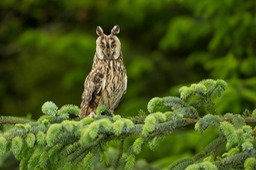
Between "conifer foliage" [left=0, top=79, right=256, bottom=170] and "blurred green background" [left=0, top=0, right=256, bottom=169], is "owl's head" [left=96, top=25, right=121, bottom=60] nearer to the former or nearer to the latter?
"conifer foliage" [left=0, top=79, right=256, bottom=170]

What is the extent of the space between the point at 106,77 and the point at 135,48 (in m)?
7.44

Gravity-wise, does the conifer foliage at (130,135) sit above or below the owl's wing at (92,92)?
below

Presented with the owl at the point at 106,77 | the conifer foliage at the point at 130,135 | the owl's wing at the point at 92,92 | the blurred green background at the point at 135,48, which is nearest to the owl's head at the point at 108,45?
the owl at the point at 106,77

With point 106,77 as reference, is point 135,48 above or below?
above

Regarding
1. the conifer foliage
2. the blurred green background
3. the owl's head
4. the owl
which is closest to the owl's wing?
the owl

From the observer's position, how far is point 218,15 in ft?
26.4

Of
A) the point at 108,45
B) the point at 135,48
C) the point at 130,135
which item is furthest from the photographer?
the point at 135,48

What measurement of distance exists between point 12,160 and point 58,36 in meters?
4.30

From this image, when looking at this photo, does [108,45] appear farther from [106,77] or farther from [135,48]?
[135,48]

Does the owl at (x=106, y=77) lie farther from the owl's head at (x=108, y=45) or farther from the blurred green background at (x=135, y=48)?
the blurred green background at (x=135, y=48)

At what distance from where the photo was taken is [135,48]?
42.0 ft

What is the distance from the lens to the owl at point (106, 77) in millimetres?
5300

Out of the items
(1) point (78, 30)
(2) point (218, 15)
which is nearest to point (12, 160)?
(2) point (218, 15)

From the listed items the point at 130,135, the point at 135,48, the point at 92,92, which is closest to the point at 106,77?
the point at 92,92
